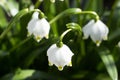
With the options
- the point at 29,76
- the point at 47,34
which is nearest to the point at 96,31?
the point at 47,34

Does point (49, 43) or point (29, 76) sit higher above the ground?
point (49, 43)

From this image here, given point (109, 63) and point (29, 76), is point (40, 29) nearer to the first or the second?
point (29, 76)

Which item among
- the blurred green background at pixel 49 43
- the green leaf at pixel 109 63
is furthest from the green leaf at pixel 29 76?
the green leaf at pixel 109 63

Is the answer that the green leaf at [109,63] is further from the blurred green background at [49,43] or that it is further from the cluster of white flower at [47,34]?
the cluster of white flower at [47,34]

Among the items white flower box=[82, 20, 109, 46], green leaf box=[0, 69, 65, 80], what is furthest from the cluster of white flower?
green leaf box=[0, 69, 65, 80]

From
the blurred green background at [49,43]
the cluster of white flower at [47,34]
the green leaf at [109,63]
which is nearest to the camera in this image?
the cluster of white flower at [47,34]

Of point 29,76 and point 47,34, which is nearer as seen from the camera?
point 47,34

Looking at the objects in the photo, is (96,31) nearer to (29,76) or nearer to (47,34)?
(47,34)
